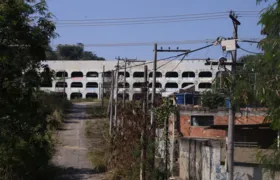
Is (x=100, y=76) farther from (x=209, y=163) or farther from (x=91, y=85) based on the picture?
(x=209, y=163)

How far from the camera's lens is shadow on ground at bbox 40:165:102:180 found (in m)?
20.0

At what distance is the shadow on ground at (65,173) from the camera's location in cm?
2002

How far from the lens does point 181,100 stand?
142 feet

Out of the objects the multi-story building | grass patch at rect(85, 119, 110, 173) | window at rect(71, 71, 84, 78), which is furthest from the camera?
window at rect(71, 71, 84, 78)

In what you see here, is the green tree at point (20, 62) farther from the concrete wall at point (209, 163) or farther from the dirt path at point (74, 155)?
the dirt path at point (74, 155)

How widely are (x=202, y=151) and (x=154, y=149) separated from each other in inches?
60.2

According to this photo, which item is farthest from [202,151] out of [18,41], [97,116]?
[97,116]

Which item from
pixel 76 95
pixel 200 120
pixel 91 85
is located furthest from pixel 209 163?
pixel 76 95

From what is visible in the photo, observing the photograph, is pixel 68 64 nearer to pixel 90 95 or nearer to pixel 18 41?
pixel 90 95

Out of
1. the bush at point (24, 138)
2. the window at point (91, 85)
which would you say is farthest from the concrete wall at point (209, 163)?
the window at point (91, 85)

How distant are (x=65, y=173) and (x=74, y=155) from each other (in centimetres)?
583

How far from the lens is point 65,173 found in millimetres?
21469

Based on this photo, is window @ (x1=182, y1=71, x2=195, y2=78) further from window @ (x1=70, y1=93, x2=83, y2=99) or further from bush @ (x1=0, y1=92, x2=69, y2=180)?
bush @ (x1=0, y1=92, x2=69, y2=180)

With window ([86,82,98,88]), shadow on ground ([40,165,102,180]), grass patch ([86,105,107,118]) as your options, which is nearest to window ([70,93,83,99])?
window ([86,82,98,88])
